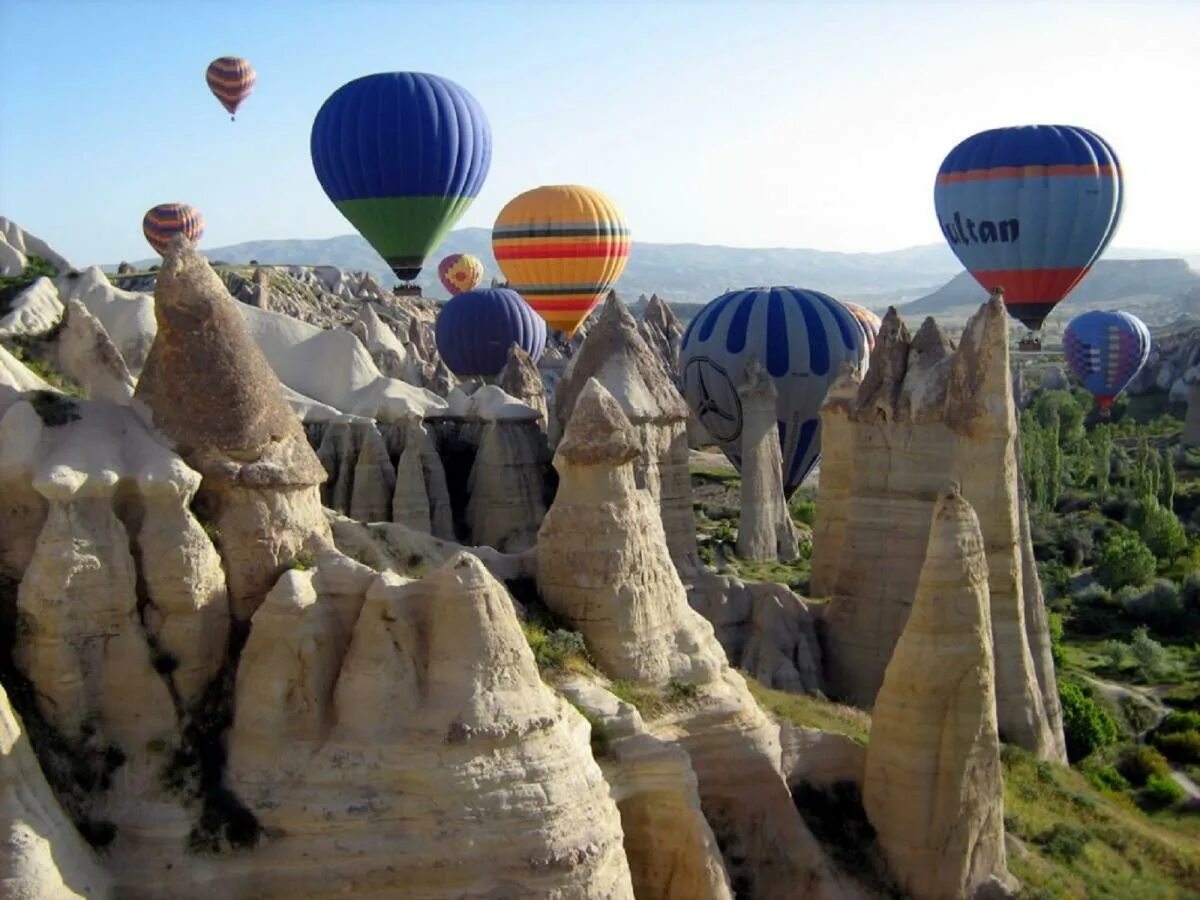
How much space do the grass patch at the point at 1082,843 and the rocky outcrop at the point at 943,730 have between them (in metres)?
1.36

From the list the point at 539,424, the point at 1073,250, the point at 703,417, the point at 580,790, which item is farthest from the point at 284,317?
the point at 1073,250

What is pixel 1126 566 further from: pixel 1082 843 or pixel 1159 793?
pixel 1082 843

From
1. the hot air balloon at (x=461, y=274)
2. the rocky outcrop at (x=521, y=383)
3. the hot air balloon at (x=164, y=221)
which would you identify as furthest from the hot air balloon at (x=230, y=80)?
the rocky outcrop at (x=521, y=383)

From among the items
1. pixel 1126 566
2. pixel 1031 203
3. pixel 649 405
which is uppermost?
pixel 1031 203

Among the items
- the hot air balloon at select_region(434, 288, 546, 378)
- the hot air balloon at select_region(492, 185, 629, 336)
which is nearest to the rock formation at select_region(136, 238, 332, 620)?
the hot air balloon at select_region(492, 185, 629, 336)

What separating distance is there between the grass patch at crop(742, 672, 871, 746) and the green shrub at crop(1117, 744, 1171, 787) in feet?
22.8

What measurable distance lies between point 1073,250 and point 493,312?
2162 centimetres

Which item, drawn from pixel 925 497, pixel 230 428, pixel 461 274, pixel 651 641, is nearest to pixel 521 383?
pixel 925 497

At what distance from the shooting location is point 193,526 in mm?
12000

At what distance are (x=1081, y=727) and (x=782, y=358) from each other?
1814cm

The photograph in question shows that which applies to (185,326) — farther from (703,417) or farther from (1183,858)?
(703,417)

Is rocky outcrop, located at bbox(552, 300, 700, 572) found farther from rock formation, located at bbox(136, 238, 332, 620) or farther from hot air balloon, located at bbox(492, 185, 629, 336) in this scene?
hot air balloon, located at bbox(492, 185, 629, 336)

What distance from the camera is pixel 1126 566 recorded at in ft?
136

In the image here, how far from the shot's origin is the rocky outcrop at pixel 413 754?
1107 centimetres
